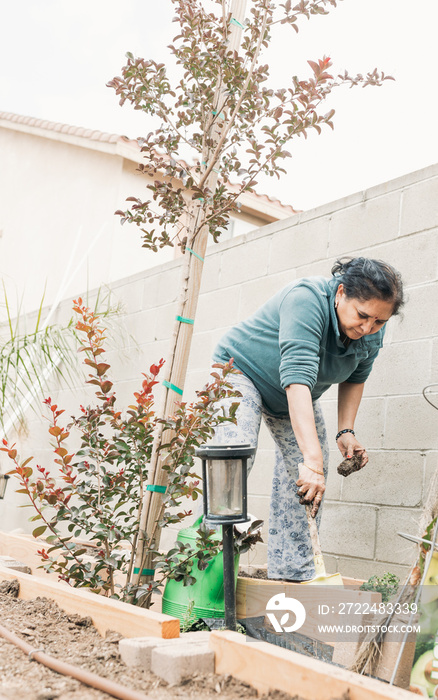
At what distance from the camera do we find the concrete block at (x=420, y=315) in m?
2.39

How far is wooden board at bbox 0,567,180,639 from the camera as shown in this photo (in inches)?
53.5

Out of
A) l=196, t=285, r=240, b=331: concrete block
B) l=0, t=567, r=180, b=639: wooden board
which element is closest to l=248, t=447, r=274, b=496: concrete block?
l=196, t=285, r=240, b=331: concrete block

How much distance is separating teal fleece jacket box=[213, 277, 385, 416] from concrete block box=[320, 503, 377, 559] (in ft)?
1.73

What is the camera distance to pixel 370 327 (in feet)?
6.59

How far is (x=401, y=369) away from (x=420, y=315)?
0.71ft

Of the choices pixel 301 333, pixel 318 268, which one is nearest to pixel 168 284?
pixel 318 268

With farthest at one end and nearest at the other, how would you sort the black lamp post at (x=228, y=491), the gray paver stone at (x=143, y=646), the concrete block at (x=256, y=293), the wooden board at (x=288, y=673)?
the concrete block at (x=256, y=293) < the black lamp post at (x=228, y=491) < the gray paver stone at (x=143, y=646) < the wooden board at (x=288, y=673)

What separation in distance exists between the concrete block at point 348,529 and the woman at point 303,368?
29cm

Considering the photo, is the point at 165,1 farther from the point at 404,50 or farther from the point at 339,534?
the point at 404,50

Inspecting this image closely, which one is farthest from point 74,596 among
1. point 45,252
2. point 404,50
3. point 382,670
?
point 45,252

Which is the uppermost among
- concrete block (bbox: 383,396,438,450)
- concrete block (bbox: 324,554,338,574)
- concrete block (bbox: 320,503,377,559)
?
A: concrete block (bbox: 383,396,438,450)

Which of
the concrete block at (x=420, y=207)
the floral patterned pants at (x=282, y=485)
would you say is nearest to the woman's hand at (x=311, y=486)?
the floral patterned pants at (x=282, y=485)

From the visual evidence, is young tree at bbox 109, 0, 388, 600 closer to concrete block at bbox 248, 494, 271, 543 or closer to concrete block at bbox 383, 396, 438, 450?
concrete block at bbox 383, 396, 438, 450

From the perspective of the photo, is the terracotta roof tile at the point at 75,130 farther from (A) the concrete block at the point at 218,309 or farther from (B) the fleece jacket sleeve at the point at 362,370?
(B) the fleece jacket sleeve at the point at 362,370
